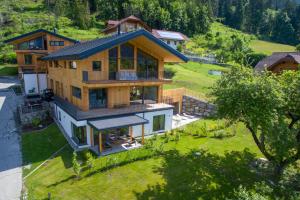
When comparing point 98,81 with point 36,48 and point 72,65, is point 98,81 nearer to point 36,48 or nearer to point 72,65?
point 72,65

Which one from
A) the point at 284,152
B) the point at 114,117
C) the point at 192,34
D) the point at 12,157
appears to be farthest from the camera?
the point at 192,34

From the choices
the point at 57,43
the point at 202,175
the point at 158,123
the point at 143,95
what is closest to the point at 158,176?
the point at 202,175

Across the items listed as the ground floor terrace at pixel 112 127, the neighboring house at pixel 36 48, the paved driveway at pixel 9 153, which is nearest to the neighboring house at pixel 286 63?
the ground floor terrace at pixel 112 127

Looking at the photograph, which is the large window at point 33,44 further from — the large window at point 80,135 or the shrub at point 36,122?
the large window at point 80,135

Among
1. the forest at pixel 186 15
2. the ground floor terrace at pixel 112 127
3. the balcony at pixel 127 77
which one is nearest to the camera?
the ground floor terrace at pixel 112 127

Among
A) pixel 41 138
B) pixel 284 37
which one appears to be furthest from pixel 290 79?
pixel 284 37

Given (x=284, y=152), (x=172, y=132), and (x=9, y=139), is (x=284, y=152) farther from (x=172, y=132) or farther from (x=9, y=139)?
(x=9, y=139)

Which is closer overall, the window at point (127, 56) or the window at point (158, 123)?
the window at point (127, 56)
